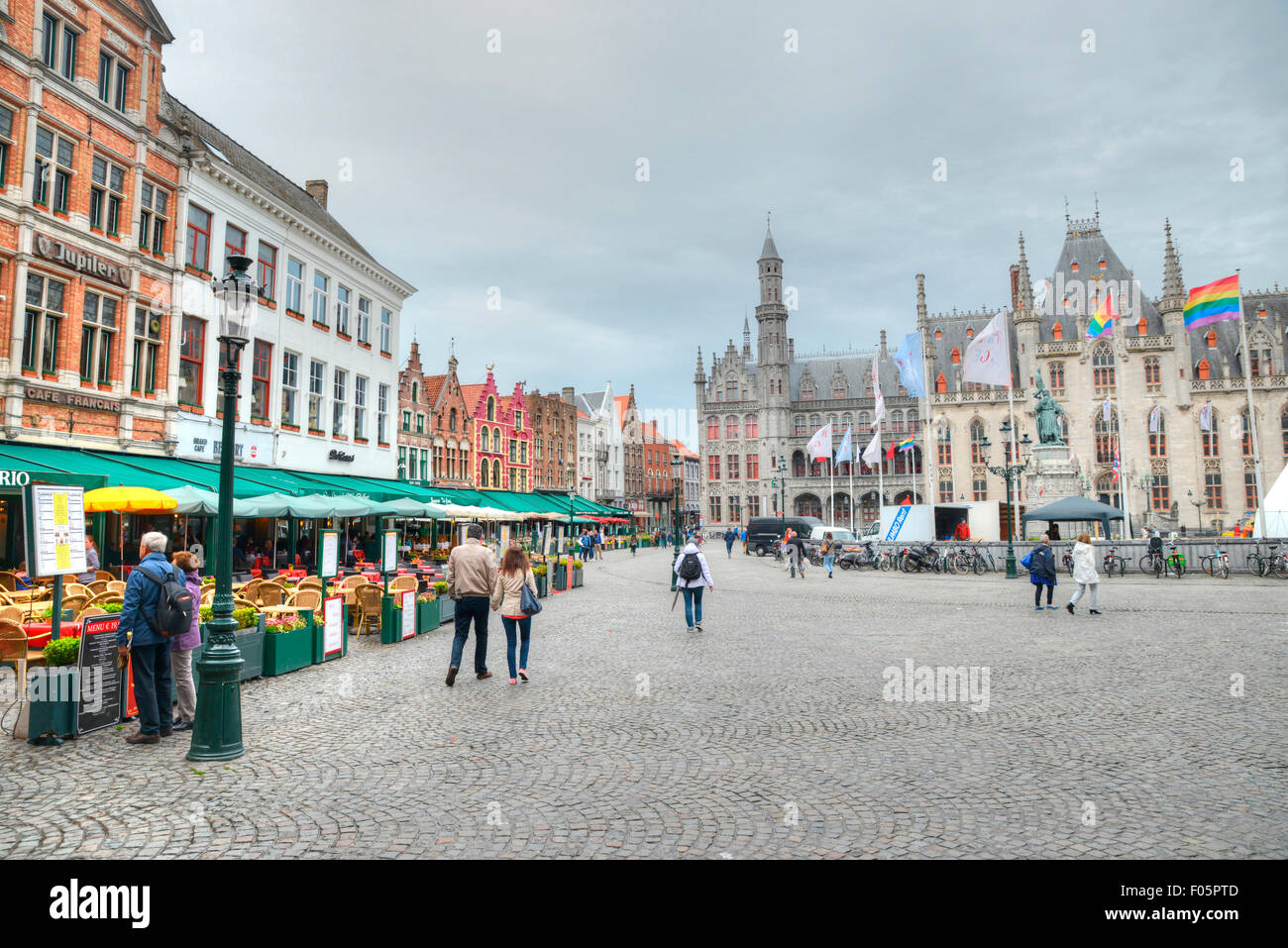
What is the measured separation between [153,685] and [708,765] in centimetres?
488

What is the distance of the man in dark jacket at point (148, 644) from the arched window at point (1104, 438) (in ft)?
219

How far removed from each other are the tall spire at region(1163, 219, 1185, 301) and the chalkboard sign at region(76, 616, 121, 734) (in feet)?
229

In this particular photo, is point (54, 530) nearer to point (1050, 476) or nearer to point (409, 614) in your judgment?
point (409, 614)

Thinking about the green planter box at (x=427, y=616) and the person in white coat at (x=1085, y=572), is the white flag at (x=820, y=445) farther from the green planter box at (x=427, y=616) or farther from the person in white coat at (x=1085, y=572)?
the green planter box at (x=427, y=616)

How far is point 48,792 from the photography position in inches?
203

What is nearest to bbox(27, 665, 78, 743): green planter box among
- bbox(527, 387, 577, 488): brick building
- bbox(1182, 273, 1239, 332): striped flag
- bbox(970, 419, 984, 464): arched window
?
bbox(1182, 273, 1239, 332): striped flag

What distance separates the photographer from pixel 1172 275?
188ft

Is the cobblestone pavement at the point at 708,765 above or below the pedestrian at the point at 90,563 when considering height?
below

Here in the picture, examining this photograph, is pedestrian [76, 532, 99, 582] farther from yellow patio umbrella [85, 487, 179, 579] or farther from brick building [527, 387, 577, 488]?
brick building [527, 387, 577, 488]

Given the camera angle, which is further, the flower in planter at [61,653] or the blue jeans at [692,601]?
the blue jeans at [692,601]

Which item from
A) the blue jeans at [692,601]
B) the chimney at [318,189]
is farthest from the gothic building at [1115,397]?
the blue jeans at [692,601]

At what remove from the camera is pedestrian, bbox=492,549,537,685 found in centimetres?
892

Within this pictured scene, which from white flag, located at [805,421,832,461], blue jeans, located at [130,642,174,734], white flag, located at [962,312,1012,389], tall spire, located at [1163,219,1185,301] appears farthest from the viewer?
tall spire, located at [1163,219,1185,301]

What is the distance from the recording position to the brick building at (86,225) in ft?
51.5
